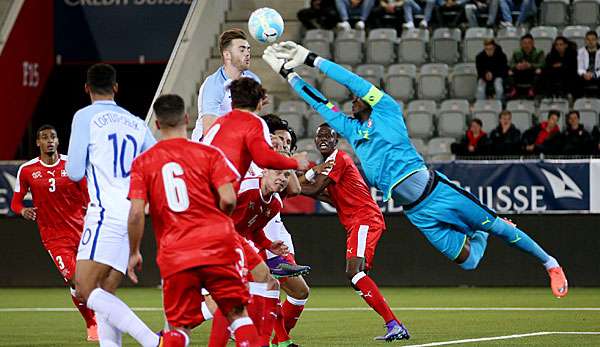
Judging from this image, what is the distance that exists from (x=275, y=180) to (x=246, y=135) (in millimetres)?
1504

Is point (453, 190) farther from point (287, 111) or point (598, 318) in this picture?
point (287, 111)

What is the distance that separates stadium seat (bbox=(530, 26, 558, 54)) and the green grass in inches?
213

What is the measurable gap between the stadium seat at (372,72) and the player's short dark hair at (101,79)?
13.1 meters

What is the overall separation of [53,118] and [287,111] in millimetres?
6311

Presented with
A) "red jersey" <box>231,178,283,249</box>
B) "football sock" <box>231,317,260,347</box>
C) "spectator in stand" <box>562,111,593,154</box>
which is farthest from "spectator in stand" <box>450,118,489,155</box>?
"football sock" <box>231,317,260,347</box>

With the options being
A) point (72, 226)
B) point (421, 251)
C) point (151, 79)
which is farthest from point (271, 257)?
point (151, 79)

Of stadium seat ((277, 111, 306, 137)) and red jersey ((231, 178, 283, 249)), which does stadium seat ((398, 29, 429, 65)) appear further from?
red jersey ((231, 178, 283, 249))

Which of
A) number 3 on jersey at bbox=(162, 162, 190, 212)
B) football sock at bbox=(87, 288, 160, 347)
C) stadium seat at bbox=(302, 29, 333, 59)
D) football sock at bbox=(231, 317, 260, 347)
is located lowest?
football sock at bbox=(87, 288, 160, 347)

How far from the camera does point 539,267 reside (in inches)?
742

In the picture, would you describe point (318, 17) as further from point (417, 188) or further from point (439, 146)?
point (417, 188)

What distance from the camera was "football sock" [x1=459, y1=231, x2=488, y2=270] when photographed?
35.9 ft

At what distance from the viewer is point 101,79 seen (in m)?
9.12

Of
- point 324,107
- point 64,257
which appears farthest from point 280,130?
point 64,257

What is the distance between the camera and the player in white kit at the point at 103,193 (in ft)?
28.8
